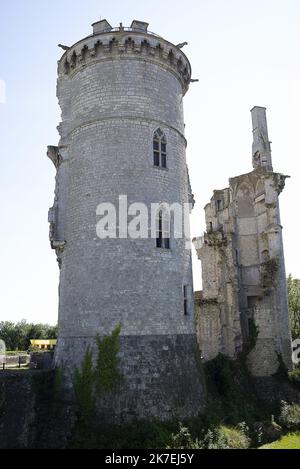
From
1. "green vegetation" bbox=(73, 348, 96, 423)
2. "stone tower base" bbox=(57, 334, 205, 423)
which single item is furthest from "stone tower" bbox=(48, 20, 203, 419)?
"green vegetation" bbox=(73, 348, 96, 423)

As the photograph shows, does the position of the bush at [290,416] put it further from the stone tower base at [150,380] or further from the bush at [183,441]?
the bush at [183,441]

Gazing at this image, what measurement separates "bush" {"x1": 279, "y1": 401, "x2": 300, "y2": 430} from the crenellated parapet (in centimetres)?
1705

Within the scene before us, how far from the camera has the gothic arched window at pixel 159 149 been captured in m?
17.9

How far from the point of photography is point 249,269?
25750mm

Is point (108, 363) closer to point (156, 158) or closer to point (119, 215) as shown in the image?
point (119, 215)

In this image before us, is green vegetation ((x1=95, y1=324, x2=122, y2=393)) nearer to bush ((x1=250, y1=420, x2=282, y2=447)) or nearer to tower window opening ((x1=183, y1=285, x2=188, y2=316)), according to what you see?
tower window opening ((x1=183, y1=285, x2=188, y2=316))

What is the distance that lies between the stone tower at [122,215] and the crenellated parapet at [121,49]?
0.05 meters

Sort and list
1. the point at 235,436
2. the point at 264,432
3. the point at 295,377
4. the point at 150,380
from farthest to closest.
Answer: the point at 295,377 → the point at 264,432 → the point at 235,436 → the point at 150,380

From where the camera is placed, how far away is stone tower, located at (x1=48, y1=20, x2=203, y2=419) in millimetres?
15562

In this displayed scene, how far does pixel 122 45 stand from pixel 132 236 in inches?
340

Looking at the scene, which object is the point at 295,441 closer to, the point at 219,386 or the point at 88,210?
the point at 219,386

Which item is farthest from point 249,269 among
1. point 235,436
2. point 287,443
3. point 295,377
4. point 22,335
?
point 22,335

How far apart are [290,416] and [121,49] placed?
18.6m
